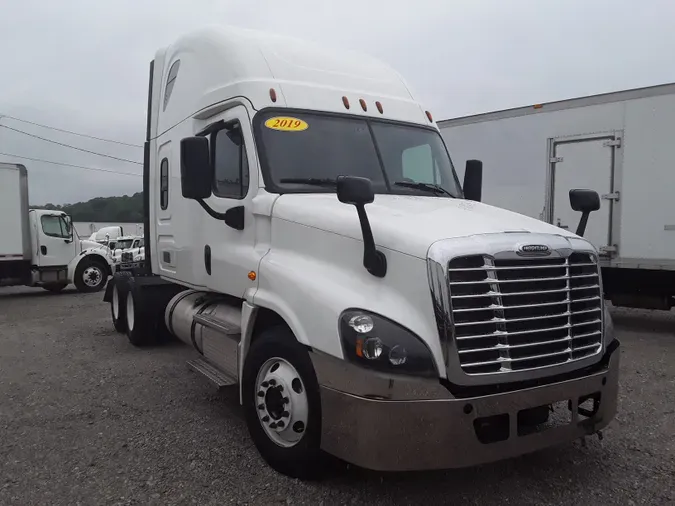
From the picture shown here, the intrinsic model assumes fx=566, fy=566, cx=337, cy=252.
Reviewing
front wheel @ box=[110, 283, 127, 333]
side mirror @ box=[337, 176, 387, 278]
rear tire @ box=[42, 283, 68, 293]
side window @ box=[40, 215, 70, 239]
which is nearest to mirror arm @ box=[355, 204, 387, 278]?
side mirror @ box=[337, 176, 387, 278]

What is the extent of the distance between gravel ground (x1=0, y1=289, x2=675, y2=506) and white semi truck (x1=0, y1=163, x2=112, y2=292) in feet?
31.6

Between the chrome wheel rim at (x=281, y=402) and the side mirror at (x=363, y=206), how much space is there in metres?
0.86

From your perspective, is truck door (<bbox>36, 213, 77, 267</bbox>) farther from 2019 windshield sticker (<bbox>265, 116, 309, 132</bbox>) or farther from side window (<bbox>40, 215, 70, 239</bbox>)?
2019 windshield sticker (<bbox>265, 116, 309, 132</bbox>)

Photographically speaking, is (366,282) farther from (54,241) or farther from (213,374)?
(54,241)

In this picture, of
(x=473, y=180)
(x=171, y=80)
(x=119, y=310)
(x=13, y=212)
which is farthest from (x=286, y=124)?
(x=13, y=212)

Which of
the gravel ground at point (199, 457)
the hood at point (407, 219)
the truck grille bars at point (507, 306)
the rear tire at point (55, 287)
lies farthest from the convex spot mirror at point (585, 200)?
the rear tire at point (55, 287)

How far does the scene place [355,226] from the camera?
3.55 metres

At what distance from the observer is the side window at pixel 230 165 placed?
177 inches

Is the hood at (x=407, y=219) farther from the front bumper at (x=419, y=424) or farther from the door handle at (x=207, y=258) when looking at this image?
the door handle at (x=207, y=258)

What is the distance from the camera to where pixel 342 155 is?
448 centimetres

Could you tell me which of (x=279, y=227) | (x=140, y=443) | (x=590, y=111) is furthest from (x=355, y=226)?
(x=590, y=111)

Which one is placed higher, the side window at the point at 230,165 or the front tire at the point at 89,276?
the side window at the point at 230,165

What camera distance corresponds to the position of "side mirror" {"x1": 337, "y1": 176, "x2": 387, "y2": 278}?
3246 mm

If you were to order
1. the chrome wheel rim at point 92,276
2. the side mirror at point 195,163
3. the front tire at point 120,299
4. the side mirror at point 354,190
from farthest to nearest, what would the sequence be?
the chrome wheel rim at point 92,276
the front tire at point 120,299
the side mirror at point 195,163
the side mirror at point 354,190
